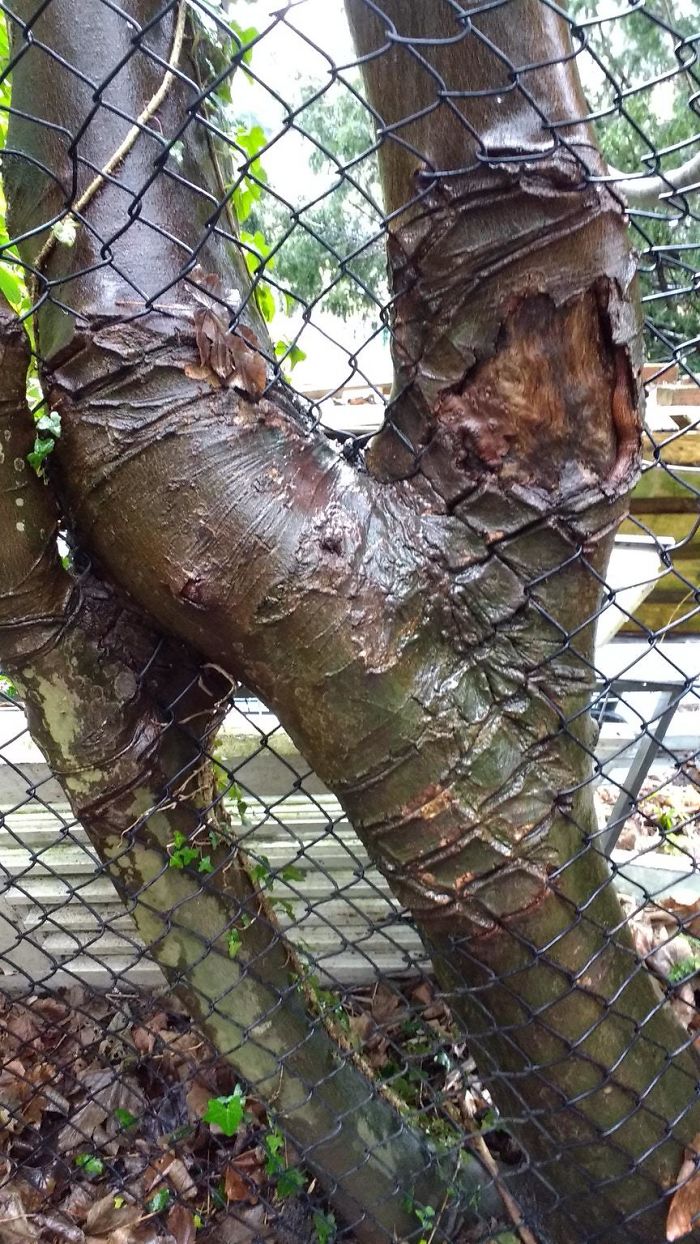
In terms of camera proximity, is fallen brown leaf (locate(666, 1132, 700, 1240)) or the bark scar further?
fallen brown leaf (locate(666, 1132, 700, 1240))

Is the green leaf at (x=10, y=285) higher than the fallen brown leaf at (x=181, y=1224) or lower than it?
higher

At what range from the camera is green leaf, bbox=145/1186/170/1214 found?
82.4 inches

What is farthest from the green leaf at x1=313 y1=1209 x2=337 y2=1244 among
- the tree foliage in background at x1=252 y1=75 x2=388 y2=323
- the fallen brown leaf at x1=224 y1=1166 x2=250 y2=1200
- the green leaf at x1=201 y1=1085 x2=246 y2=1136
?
the tree foliage in background at x1=252 y1=75 x2=388 y2=323

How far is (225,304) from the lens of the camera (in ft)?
4.03

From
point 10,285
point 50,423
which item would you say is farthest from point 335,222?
point 50,423

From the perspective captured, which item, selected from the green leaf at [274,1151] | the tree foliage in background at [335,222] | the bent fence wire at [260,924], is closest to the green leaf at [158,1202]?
the bent fence wire at [260,924]

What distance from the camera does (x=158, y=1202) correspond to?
82.7 inches

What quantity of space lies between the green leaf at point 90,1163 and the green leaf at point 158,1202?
0.51ft

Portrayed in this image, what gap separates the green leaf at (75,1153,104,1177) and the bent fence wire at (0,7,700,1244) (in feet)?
0.11

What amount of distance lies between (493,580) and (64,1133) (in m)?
2.13

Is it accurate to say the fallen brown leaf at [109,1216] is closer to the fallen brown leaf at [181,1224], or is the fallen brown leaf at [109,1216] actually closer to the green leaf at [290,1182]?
the fallen brown leaf at [181,1224]

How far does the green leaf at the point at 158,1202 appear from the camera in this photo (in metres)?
2.09

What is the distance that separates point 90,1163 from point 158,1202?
0.20 m

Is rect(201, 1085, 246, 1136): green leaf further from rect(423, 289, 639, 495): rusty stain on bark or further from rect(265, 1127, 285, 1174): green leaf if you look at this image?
rect(423, 289, 639, 495): rusty stain on bark
